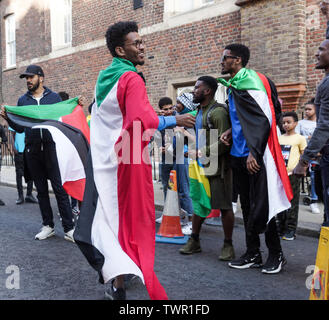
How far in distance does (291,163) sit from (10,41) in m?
17.3

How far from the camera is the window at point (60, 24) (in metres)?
16.9

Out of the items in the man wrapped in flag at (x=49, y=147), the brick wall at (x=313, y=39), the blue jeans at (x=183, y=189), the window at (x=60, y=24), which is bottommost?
the blue jeans at (x=183, y=189)

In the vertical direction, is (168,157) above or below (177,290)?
above

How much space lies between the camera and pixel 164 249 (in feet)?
17.6

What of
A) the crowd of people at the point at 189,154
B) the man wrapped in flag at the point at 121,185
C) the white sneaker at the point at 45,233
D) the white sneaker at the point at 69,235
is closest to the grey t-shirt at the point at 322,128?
the crowd of people at the point at 189,154

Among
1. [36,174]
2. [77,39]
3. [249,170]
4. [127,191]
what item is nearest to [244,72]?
[249,170]

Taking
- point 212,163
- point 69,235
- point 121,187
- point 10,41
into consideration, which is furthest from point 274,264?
point 10,41

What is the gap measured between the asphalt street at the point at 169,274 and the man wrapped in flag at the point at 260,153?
386 millimetres

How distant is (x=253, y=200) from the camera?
4297 millimetres

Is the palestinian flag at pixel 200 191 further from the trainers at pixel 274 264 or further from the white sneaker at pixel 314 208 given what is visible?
the white sneaker at pixel 314 208

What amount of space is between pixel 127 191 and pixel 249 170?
1444 mm

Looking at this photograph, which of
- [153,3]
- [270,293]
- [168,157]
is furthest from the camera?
[153,3]

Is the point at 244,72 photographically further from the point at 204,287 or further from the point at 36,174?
the point at 36,174
